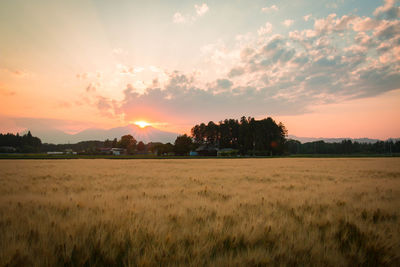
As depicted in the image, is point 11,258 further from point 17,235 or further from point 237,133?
point 237,133

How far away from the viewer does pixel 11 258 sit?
1.62 m

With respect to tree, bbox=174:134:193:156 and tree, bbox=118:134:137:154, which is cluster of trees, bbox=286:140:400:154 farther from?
tree, bbox=118:134:137:154

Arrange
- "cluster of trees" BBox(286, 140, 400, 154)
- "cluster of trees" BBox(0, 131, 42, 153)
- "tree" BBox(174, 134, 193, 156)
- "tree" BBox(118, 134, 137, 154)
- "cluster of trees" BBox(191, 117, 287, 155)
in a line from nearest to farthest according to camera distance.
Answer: "tree" BBox(174, 134, 193, 156), "cluster of trees" BBox(191, 117, 287, 155), "cluster of trees" BBox(286, 140, 400, 154), "cluster of trees" BBox(0, 131, 42, 153), "tree" BBox(118, 134, 137, 154)

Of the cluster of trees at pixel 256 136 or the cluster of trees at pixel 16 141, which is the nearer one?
the cluster of trees at pixel 256 136

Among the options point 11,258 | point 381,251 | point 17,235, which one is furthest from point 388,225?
point 17,235

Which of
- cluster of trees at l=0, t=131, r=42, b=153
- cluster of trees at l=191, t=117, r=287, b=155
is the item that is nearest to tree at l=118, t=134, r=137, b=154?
cluster of trees at l=0, t=131, r=42, b=153

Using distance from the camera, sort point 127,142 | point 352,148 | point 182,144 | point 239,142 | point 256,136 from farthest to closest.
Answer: point 127,142 < point 352,148 < point 239,142 < point 256,136 < point 182,144

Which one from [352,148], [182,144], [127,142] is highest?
[127,142]

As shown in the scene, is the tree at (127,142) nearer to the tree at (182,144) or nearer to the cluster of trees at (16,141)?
the cluster of trees at (16,141)

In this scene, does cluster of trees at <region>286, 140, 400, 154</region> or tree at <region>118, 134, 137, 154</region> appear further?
tree at <region>118, 134, 137, 154</region>

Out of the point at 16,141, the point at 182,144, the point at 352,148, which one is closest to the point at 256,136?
the point at 182,144

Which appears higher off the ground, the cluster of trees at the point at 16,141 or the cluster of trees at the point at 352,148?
the cluster of trees at the point at 16,141

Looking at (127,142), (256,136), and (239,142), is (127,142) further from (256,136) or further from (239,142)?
(256,136)

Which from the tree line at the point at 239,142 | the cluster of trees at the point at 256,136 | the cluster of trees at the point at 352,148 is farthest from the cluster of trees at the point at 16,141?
the cluster of trees at the point at 352,148
